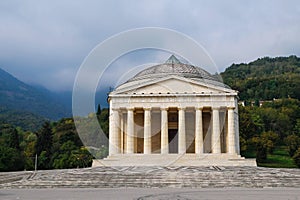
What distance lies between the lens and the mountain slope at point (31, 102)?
15439cm

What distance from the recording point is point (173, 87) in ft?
140

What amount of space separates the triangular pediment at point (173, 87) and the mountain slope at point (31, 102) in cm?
10851

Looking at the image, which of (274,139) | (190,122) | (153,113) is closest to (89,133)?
(153,113)

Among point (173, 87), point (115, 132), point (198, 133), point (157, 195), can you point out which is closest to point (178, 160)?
point (198, 133)

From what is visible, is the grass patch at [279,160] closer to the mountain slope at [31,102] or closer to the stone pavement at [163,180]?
the stone pavement at [163,180]

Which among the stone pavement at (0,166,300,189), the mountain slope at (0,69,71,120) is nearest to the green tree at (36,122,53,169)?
the stone pavement at (0,166,300,189)

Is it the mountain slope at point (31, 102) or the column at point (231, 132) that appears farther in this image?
the mountain slope at point (31, 102)

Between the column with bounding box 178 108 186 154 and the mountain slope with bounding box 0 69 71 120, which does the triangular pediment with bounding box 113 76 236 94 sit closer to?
the column with bounding box 178 108 186 154

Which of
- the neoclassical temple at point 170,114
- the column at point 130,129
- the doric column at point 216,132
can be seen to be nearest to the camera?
the doric column at point 216,132

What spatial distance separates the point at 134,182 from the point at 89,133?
66.9 feet

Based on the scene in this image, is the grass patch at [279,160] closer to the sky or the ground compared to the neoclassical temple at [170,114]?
closer to the ground

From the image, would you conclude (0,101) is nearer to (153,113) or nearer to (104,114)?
(104,114)

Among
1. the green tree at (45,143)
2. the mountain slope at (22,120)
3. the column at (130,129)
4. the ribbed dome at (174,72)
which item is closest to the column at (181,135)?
the column at (130,129)

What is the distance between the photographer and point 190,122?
145 ft
